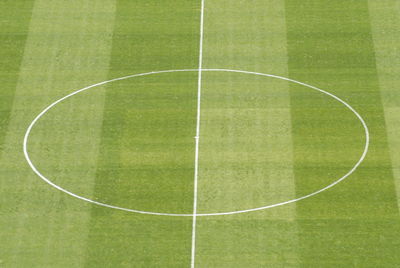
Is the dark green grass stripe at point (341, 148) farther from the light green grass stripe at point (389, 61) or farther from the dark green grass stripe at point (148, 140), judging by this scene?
the dark green grass stripe at point (148, 140)

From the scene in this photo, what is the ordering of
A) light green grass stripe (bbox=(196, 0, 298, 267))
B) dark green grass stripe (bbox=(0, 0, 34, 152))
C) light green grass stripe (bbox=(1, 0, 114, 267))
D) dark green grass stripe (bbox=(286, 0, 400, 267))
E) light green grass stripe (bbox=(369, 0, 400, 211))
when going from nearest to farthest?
dark green grass stripe (bbox=(286, 0, 400, 267)) → light green grass stripe (bbox=(196, 0, 298, 267)) → light green grass stripe (bbox=(1, 0, 114, 267)) → light green grass stripe (bbox=(369, 0, 400, 211)) → dark green grass stripe (bbox=(0, 0, 34, 152))

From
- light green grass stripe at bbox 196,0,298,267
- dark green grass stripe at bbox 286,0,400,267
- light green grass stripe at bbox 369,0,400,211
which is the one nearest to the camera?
dark green grass stripe at bbox 286,0,400,267

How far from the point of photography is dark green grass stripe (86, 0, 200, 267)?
823 inches

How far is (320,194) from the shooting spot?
22.0m

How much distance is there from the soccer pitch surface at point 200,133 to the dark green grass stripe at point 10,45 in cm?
6

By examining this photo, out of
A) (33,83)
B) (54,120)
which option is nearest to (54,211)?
(54,120)

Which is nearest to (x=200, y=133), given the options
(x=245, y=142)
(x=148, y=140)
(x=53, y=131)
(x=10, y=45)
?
(x=245, y=142)

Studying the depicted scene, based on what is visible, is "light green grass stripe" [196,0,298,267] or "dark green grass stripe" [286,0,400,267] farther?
"light green grass stripe" [196,0,298,267]

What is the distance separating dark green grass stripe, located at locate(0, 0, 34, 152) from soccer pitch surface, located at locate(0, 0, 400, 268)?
0.19ft

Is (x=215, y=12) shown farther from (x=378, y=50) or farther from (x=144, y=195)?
(x=144, y=195)

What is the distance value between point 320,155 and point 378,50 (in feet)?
16.5

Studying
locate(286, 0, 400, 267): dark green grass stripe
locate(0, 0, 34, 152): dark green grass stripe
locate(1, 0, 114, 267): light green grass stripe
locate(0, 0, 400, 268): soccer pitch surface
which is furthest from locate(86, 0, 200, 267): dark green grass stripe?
locate(286, 0, 400, 267): dark green grass stripe

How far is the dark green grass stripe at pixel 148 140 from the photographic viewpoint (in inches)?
823

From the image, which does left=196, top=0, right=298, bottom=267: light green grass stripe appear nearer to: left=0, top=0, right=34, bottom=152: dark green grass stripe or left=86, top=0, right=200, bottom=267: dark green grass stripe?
left=86, top=0, right=200, bottom=267: dark green grass stripe
